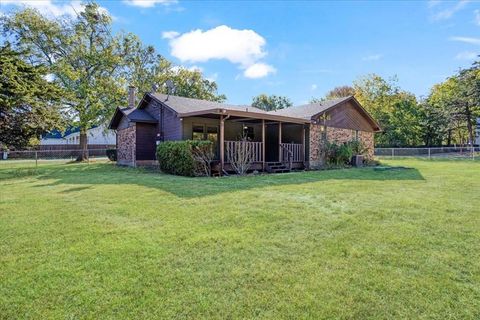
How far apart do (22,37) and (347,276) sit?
28211mm

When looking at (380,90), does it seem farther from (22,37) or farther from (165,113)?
(22,37)

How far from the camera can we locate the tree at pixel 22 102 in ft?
41.8

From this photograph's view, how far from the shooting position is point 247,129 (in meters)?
17.9

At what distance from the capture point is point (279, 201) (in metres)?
6.70

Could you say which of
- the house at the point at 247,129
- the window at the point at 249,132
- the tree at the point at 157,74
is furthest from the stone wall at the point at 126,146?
the tree at the point at 157,74

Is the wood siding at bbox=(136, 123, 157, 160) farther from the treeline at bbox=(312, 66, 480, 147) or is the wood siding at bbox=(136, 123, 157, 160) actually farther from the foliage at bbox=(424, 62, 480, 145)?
the foliage at bbox=(424, 62, 480, 145)

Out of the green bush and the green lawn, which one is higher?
the green bush

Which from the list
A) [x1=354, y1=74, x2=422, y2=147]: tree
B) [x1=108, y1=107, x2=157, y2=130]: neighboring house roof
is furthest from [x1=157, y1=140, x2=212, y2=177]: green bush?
[x1=354, y1=74, x2=422, y2=147]: tree

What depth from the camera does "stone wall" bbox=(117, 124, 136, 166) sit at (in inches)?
694

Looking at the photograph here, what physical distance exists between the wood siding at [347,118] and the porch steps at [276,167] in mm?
3811

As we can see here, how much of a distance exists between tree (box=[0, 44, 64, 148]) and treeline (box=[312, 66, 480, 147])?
32.5 m

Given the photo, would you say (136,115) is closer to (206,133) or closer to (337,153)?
(206,133)

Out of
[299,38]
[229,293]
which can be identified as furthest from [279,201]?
[299,38]

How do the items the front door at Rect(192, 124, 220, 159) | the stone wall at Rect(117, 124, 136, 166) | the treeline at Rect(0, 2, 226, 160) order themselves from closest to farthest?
1. the front door at Rect(192, 124, 220, 159)
2. the stone wall at Rect(117, 124, 136, 166)
3. the treeline at Rect(0, 2, 226, 160)
